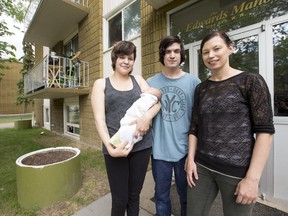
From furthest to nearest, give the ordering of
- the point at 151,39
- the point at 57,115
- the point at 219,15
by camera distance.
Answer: the point at 57,115, the point at 151,39, the point at 219,15

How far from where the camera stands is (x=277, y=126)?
2.60 meters

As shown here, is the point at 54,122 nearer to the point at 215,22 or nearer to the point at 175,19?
the point at 175,19

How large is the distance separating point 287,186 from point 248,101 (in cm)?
212

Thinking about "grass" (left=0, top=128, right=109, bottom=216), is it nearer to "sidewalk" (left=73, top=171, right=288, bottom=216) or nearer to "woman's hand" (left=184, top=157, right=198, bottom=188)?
"sidewalk" (left=73, top=171, right=288, bottom=216)

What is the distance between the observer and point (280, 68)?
259 cm

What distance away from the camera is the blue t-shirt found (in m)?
1.67

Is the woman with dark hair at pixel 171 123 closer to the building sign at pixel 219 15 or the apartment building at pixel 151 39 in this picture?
the apartment building at pixel 151 39

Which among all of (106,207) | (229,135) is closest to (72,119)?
(106,207)

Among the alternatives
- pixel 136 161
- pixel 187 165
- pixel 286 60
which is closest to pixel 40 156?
pixel 136 161

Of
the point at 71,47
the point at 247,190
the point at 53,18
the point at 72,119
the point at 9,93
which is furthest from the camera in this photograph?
the point at 9,93

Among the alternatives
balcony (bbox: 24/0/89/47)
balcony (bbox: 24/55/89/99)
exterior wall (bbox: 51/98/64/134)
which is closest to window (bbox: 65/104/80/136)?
exterior wall (bbox: 51/98/64/134)

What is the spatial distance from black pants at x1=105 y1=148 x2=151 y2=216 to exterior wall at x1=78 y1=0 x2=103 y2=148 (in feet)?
15.2

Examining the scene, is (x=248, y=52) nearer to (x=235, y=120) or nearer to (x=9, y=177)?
(x=235, y=120)

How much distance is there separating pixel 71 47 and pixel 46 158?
6.58 meters
